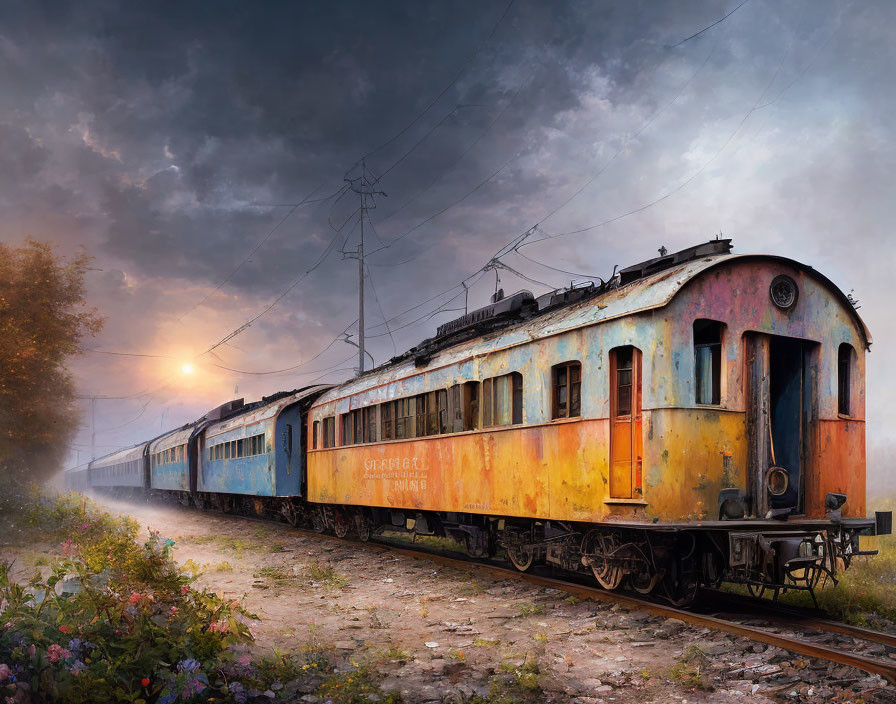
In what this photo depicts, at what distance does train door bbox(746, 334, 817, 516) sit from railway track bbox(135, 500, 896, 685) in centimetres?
111

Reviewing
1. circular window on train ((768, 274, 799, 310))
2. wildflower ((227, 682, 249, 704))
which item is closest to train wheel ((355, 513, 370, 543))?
circular window on train ((768, 274, 799, 310))

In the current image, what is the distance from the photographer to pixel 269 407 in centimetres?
2055

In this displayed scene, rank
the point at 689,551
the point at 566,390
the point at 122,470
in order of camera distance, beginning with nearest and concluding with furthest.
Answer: the point at 689,551
the point at 566,390
the point at 122,470

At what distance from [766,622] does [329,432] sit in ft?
38.3

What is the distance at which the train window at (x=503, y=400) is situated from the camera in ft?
32.3

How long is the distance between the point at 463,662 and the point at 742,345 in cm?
463

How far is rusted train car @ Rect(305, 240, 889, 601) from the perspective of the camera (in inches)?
300

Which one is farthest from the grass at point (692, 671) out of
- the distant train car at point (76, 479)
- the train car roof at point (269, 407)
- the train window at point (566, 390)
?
the distant train car at point (76, 479)

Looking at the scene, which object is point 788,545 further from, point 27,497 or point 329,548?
point 27,497

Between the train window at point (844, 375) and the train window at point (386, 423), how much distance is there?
748cm

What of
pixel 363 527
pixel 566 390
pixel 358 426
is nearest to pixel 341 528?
pixel 363 527

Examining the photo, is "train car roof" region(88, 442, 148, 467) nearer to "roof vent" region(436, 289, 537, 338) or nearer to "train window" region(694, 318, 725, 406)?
"roof vent" region(436, 289, 537, 338)

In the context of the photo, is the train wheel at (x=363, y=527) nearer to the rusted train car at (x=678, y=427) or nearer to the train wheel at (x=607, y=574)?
the rusted train car at (x=678, y=427)

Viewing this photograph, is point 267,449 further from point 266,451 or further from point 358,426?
point 358,426
